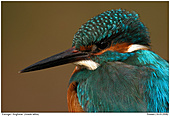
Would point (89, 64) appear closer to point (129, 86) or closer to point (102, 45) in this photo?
point (102, 45)

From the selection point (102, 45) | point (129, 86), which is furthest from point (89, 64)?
point (129, 86)

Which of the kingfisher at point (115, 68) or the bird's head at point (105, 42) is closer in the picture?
the kingfisher at point (115, 68)

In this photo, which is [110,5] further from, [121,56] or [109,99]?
[109,99]

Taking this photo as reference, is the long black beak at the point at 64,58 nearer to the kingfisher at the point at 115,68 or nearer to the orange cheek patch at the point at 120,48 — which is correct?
the kingfisher at the point at 115,68

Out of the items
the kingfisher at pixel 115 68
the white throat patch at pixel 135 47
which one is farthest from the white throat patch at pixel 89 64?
the white throat patch at pixel 135 47

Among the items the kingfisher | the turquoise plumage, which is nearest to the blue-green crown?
the kingfisher

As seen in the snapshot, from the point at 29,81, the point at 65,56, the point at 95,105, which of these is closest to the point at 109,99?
the point at 95,105

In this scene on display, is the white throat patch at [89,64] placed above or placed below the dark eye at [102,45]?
below
